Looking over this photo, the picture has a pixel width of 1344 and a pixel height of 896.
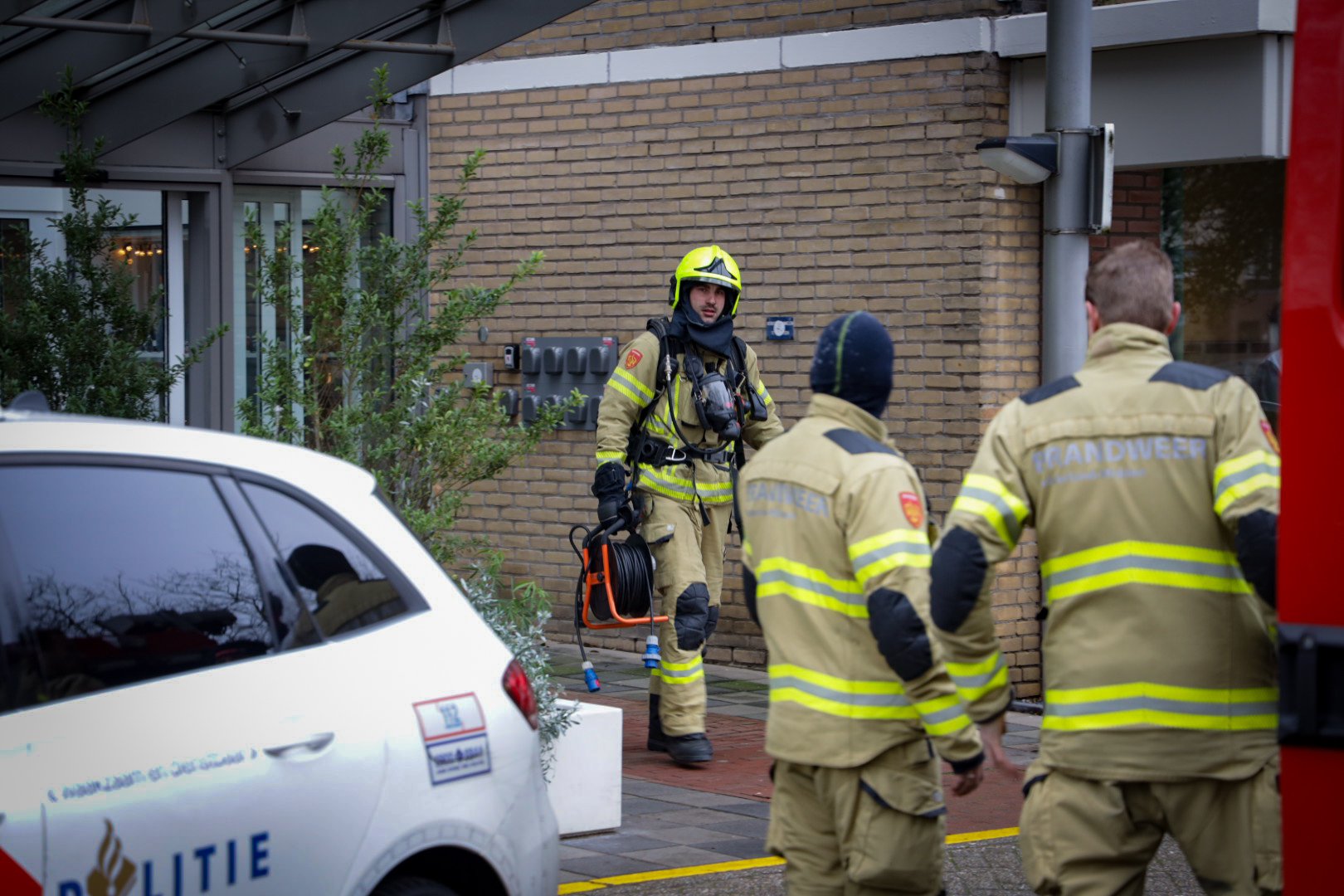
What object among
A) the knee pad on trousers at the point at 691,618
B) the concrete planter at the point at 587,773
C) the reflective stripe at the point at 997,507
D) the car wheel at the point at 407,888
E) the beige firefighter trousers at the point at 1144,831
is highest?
the reflective stripe at the point at 997,507

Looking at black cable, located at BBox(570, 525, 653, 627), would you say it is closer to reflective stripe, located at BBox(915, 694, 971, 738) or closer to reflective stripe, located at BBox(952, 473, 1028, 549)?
reflective stripe, located at BBox(915, 694, 971, 738)

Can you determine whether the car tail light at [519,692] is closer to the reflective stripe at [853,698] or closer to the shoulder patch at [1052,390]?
the reflective stripe at [853,698]

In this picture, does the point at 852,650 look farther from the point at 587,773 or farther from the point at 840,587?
the point at 587,773

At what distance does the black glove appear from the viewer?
746 centimetres

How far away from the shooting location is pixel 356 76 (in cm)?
950

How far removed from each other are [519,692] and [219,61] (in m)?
5.95

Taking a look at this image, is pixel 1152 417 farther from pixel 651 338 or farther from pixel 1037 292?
pixel 1037 292

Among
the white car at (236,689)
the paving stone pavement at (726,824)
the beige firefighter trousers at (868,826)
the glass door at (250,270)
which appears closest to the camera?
the white car at (236,689)

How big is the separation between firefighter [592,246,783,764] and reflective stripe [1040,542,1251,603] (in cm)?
392

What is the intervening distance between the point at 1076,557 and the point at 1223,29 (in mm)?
5682

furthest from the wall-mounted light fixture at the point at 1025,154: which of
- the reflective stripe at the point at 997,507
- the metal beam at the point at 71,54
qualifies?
the reflective stripe at the point at 997,507

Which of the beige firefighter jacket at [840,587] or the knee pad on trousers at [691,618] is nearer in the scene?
the beige firefighter jacket at [840,587]

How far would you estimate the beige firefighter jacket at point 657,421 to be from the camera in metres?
7.62

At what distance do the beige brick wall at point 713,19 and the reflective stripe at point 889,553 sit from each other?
6094 mm
